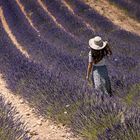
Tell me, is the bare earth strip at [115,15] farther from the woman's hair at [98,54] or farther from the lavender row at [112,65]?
the woman's hair at [98,54]

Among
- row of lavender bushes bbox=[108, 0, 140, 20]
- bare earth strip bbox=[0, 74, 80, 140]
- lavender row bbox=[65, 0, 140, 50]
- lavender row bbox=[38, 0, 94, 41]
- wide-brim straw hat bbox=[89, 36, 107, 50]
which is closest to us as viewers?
bare earth strip bbox=[0, 74, 80, 140]

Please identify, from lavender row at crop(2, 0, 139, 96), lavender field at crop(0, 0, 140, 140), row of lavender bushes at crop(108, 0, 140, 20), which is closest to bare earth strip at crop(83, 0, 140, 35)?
row of lavender bushes at crop(108, 0, 140, 20)

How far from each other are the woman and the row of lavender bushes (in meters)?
10.0

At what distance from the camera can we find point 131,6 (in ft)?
55.2

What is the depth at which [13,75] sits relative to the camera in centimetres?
830

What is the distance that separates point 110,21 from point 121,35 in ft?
5.35

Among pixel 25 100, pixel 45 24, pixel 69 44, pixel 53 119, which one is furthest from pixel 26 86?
pixel 45 24

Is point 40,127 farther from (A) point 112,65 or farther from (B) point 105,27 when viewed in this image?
(B) point 105,27

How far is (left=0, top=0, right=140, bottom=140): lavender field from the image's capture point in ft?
15.6

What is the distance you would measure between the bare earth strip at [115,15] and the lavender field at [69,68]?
1.24 ft

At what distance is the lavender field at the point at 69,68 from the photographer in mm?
4758

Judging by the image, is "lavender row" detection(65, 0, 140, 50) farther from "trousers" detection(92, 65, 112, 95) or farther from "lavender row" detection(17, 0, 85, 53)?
"trousers" detection(92, 65, 112, 95)

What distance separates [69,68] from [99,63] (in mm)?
1816

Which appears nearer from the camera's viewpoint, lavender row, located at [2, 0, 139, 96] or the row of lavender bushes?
lavender row, located at [2, 0, 139, 96]
